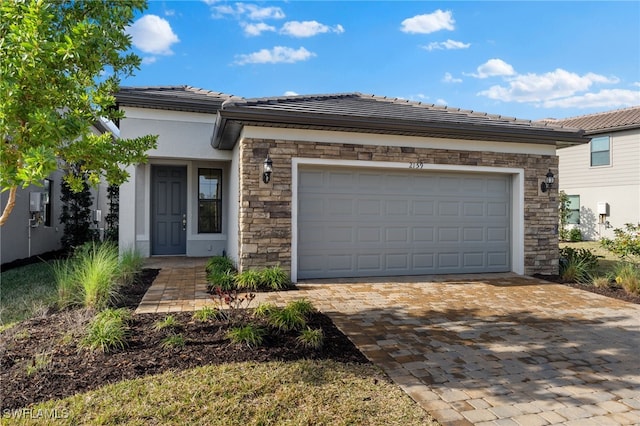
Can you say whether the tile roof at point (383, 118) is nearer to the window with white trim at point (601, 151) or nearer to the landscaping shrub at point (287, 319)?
the landscaping shrub at point (287, 319)

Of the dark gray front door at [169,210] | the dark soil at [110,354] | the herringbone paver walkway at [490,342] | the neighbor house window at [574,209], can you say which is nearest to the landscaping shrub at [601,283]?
the herringbone paver walkway at [490,342]

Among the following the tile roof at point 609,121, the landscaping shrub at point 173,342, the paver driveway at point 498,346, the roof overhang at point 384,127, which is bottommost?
the paver driveway at point 498,346

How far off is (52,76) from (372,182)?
6040 mm

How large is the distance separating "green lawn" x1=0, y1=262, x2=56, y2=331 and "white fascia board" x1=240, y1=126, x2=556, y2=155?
4.24m

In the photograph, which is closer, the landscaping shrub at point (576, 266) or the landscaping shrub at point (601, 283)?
the landscaping shrub at point (601, 283)

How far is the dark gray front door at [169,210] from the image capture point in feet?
36.8

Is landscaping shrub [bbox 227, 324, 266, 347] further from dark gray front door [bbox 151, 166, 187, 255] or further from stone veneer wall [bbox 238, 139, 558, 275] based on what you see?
dark gray front door [bbox 151, 166, 187, 255]

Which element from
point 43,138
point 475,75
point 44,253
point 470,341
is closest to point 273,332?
point 470,341

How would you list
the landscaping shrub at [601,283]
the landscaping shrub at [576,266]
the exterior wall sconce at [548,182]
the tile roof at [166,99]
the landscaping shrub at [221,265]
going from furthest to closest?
the tile roof at [166,99] < the exterior wall sconce at [548,182] < the landscaping shrub at [576,266] < the landscaping shrub at [221,265] < the landscaping shrub at [601,283]

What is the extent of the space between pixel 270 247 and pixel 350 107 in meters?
3.40

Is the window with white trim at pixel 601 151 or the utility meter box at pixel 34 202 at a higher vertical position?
the window with white trim at pixel 601 151

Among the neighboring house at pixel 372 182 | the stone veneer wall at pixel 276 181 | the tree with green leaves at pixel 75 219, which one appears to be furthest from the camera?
the tree with green leaves at pixel 75 219

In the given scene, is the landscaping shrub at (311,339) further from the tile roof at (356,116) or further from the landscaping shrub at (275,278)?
the tile roof at (356,116)

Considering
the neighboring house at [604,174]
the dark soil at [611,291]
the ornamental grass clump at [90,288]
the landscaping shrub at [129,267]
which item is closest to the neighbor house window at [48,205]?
the landscaping shrub at [129,267]
